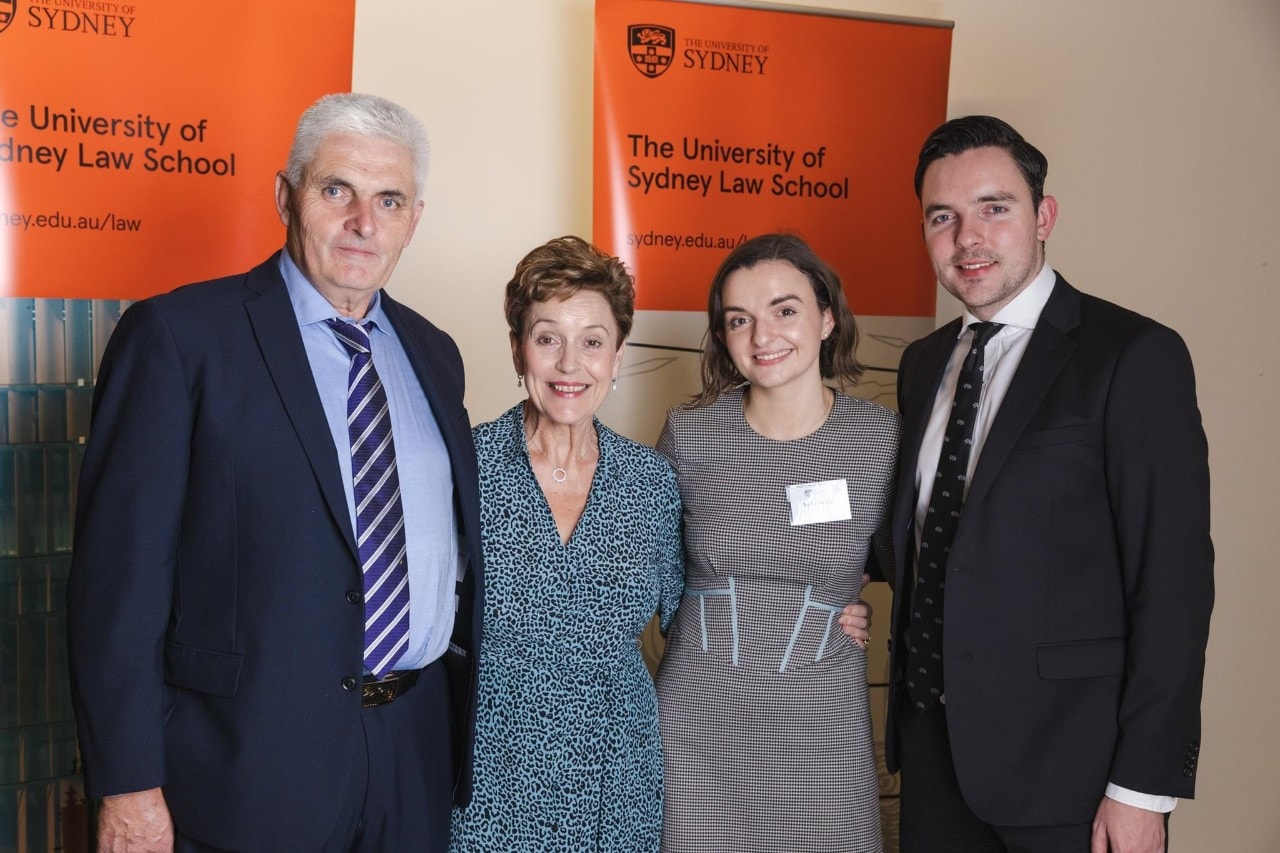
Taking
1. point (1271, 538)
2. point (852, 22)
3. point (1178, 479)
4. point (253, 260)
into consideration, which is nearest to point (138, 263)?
point (253, 260)

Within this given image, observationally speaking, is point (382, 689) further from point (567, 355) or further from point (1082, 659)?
point (1082, 659)

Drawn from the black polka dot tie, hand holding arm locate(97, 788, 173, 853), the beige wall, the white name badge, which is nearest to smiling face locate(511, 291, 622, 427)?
the white name badge

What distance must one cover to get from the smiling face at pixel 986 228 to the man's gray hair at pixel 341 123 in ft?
3.93

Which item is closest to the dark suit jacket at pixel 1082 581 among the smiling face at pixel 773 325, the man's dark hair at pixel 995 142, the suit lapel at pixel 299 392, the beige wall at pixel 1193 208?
the man's dark hair at pixel 995 142

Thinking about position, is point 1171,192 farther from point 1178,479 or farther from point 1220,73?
point 1178,479

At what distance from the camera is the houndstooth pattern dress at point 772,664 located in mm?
2445

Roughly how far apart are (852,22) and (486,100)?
129 centimetres

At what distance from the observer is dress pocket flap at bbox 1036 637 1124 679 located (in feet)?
6.92

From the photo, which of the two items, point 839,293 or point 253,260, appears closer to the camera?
point 839,293

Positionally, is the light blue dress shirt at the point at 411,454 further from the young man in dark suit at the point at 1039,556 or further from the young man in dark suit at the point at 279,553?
the young man in dark suit at the point at 1039,556

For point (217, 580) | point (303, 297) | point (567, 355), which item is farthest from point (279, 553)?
point (567, 355)

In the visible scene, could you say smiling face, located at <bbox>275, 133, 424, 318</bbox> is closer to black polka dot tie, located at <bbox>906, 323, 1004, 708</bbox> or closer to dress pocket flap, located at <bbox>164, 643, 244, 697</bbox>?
dress pocket flap, located at <bbox>164, 643, 244, 697</bbox>

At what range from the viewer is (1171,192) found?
4090mm

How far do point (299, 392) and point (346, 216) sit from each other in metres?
0.38
